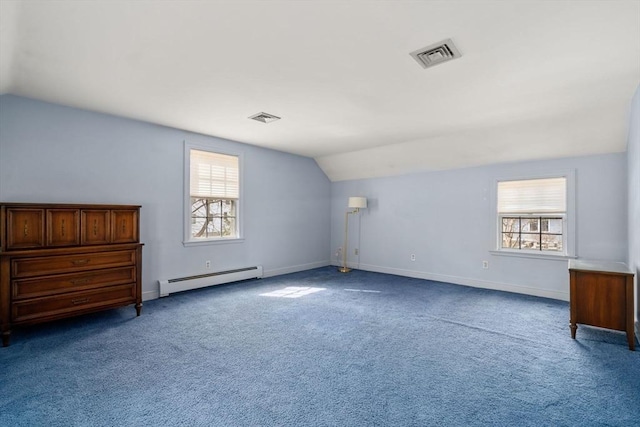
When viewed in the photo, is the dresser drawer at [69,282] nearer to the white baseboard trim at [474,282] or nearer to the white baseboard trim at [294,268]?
the white baseboard trim at [294,268]

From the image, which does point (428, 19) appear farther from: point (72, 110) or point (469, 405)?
point (72, 110)

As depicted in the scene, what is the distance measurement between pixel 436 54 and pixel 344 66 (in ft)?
2.31

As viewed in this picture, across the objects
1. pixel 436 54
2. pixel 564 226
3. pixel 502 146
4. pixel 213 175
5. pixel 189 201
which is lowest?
pixel 564 226

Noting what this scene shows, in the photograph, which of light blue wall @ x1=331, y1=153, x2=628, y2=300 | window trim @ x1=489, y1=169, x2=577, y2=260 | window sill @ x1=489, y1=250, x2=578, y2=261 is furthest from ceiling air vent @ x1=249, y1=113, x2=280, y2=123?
window sill @ x1=489, y1=250, x2=578, y2=261

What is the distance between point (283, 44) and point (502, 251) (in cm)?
434

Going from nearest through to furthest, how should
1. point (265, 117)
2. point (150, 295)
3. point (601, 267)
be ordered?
1. point (601, 267)
2. point (265, 117)
3. point (150, 295)

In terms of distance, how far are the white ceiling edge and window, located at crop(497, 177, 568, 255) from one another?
1.37 feet

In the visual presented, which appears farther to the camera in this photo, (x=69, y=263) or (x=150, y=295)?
(x=150, y=295)

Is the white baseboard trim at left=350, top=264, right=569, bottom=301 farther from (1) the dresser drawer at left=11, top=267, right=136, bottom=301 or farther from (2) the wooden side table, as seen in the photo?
(1) the dresser drawer at left=11, top=267, right=136, bottom=301

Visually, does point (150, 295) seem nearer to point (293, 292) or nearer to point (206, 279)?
point (206, 279)

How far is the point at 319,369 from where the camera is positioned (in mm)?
2344

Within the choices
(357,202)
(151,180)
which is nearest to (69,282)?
(151,180)

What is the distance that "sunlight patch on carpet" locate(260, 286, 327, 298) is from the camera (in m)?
4.43

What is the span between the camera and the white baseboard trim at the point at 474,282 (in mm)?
4346
